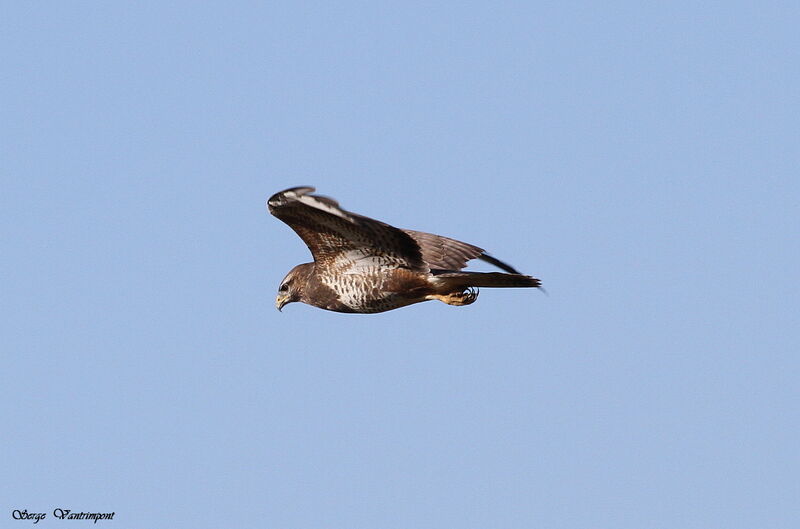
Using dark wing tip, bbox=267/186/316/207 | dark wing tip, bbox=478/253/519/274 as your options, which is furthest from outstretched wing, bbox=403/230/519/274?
dark wing tip, bbox=267/186/316/207

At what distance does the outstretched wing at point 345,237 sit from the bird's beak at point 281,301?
3.13ft

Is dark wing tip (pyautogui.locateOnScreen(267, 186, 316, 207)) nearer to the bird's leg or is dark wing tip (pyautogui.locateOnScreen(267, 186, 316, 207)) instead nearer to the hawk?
the hawk

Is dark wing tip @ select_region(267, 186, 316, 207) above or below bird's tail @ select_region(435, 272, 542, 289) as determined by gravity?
above

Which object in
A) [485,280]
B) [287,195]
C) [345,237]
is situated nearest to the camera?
[287,195]

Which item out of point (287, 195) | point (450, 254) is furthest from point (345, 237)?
point (450, 254)

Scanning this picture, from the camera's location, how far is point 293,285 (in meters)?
14.8

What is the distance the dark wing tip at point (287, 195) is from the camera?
11656 mm

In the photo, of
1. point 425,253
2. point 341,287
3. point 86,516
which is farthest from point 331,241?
point 86,516

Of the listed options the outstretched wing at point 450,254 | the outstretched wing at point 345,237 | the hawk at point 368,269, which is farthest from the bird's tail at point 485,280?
the outstretched wing at point 450,254

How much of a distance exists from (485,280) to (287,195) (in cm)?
204

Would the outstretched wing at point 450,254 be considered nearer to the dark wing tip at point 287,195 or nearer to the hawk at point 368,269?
the hawk at point 368,269

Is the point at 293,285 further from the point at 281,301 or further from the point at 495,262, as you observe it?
the point at 495,262

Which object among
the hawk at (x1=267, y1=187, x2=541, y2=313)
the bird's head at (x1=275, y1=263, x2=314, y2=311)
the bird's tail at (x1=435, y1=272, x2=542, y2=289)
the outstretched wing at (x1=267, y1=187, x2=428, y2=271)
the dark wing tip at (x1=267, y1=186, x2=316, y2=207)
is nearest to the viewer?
the dark wing tip at (x1=267, y1=186, x2=316, y2=207)

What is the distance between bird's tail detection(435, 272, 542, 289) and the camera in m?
12.8
